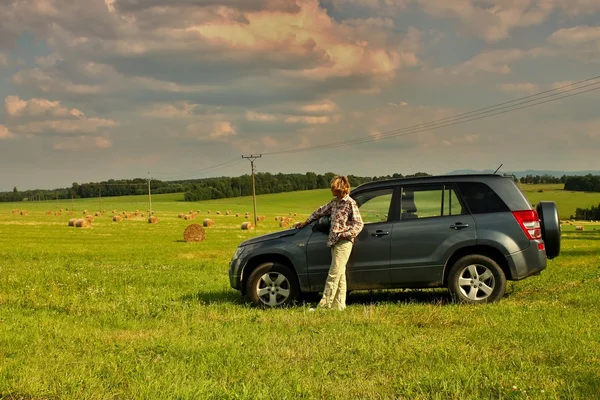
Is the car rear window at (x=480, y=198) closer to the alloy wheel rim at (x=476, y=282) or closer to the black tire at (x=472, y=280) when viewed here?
the black tire at (x=472, y=280)

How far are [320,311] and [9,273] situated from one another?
895 centimetres

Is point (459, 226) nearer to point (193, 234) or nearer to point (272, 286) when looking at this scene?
point (272, 286)

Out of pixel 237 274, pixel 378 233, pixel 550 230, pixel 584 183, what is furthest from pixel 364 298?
pixel 584 183

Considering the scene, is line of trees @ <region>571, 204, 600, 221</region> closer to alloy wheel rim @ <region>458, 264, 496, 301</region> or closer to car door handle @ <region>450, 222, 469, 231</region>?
alloy wheel rim @ <region>458, 264, 496, 301</region>

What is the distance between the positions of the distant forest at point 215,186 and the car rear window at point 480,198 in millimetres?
109826

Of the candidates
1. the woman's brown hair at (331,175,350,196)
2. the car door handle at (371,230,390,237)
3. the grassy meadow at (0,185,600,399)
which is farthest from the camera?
the car door handle at (371,230,390,237)

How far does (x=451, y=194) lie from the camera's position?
9.33m


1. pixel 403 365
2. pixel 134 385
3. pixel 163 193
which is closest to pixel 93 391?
pixel 134 385

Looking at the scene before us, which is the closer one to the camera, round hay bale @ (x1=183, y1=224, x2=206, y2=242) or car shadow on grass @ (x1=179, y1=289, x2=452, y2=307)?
car shadow on grass @ (x1=179, y1=289, x2=452, y2=307)

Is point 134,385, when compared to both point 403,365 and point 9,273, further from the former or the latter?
point 9,273

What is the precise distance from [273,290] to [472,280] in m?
3.10

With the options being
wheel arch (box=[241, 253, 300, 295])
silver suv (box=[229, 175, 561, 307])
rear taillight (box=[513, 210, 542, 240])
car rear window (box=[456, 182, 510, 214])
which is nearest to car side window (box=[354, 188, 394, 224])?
silver suv (box=[229, 175, 561, 307])

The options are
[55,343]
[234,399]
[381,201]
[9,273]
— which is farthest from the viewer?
[9,273]

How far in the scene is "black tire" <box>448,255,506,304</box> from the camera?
9.01m
